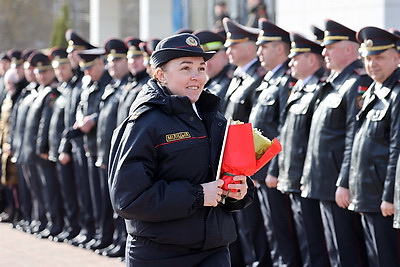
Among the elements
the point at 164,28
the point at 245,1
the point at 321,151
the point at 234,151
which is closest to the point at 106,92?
the point at 321,151

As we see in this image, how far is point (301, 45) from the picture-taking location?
293 inches

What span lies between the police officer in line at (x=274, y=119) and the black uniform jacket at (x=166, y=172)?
3129mm

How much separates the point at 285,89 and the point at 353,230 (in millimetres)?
Answer: 1450

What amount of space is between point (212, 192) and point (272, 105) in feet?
11.3

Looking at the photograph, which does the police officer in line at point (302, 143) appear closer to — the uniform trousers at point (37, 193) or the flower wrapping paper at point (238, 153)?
the flower wrapping paper at point (238, 153)

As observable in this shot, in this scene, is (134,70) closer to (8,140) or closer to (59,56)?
(59,56)

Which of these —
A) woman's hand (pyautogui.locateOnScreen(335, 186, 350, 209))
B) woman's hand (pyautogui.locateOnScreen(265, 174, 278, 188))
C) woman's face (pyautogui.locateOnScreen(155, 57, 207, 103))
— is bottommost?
woman's hand (pyautogui.locateOnScreen(265, 174, 278, 188))

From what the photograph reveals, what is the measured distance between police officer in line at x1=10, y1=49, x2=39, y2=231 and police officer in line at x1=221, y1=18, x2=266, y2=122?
13.6 ft

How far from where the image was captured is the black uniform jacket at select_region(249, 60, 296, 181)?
305 inches

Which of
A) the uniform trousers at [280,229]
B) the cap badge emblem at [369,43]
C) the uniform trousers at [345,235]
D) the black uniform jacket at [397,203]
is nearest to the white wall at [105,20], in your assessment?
the uniform trousers at [280,229]

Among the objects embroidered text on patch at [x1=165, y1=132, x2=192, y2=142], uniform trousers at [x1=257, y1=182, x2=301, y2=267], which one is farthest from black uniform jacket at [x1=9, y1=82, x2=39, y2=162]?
embroidered text on patch at [x1=165, y1=132, x2=192, y2=142]

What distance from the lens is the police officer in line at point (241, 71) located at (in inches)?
319

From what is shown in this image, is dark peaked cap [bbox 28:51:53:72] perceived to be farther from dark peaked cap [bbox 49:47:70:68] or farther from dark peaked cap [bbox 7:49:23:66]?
dark peaked cap [bbox 7:49:23:66]

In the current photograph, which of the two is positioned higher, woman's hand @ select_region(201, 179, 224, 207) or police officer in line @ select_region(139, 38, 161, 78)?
police officer in line @ select_region(139, 38, 161, 78)
